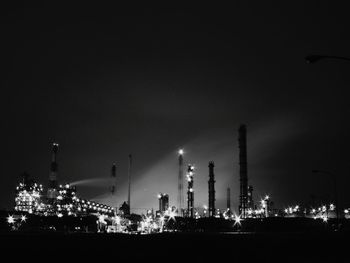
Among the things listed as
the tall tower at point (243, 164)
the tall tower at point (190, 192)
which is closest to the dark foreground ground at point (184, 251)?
the tall tower at point (243, 164)

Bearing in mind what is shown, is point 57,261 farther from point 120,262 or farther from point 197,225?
point 197,225

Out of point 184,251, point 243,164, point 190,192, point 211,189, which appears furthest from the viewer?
point 190,192

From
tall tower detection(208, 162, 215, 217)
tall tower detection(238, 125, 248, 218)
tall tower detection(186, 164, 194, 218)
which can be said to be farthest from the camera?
tall tower detection(186, 164, 194, 218)

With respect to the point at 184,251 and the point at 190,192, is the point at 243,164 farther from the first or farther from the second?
the point at 184,251

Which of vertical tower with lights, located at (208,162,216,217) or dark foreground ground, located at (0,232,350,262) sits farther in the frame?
vertical tower with lights, located at (208,162,216,217)

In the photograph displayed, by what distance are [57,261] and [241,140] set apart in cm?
13705

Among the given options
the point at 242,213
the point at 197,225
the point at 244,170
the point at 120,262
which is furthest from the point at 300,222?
the point at 120,262

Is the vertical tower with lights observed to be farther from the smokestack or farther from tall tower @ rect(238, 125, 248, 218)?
tall tower @ rect(238, 125, 248, 218)

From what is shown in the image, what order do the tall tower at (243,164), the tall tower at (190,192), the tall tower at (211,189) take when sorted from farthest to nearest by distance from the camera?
1. the tall tower at (190,192)
2. the tall tower at (211,189)
3. the tall tower at (243,164)

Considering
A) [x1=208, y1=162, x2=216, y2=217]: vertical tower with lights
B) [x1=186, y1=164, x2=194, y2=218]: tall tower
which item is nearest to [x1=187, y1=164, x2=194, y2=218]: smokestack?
[x1=186, y1=164, x2=194, y2=218]: tall tower

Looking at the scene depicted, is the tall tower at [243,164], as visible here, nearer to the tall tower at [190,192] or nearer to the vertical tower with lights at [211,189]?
the vertical tower with lights at [211,189]

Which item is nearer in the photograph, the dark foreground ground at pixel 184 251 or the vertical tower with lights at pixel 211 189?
the dark foreground ground at pixel 184 251

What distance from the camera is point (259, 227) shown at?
10494cm

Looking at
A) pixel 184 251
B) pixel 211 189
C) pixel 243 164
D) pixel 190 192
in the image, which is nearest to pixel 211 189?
pixel 211 189
